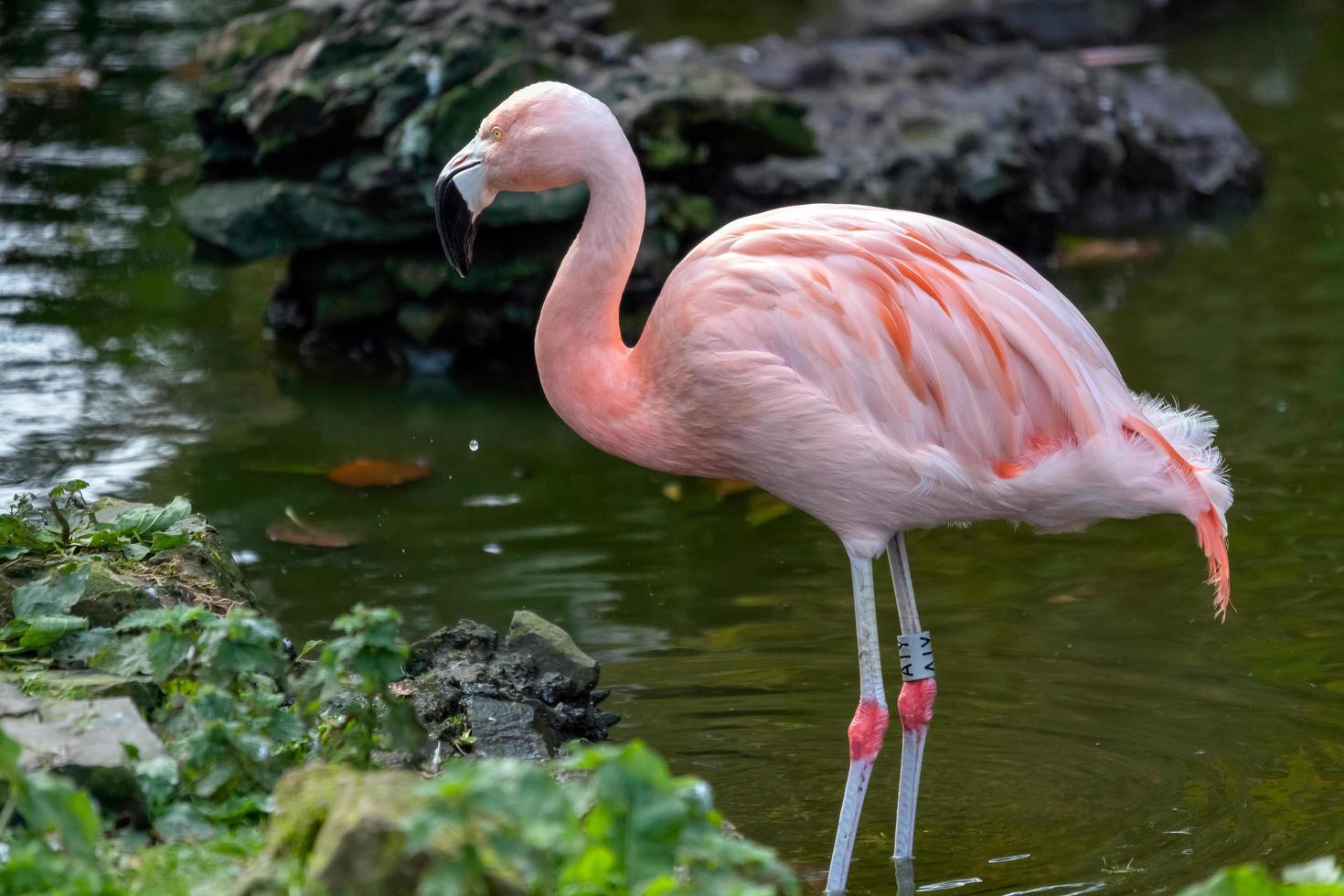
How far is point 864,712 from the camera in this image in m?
4.29

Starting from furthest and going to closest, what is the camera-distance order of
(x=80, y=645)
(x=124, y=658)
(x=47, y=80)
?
(x=47, y=80), (x=80, y=645), (x=124, y=658)

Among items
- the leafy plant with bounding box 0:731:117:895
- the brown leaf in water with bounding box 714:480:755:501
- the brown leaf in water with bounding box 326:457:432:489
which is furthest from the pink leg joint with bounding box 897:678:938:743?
the brown leaf in water with bounding box 326:457:432:489

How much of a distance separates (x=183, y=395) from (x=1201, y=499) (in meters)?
4.96

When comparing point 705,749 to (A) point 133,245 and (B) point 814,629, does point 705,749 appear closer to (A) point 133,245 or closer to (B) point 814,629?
(B) point 814,629

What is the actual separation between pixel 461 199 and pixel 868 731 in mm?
1722

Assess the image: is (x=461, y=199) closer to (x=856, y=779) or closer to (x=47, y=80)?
(x=856, y=779)

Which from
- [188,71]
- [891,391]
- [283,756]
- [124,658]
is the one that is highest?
[891,391]

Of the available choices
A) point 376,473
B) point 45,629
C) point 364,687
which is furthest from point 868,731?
point 376,473

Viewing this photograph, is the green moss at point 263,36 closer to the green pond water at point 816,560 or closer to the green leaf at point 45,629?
the green pond water at point 816,560

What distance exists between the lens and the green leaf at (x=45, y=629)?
149 inches

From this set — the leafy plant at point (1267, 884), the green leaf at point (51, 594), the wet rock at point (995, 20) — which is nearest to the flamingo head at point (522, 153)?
the green leaf at point (51, 594)

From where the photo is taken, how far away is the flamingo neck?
430 cm

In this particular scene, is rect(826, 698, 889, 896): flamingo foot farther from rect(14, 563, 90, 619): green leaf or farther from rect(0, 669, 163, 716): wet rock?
rect(14, 563, 90, 619): green leaf

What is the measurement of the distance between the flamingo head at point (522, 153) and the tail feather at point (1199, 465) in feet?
5.12
